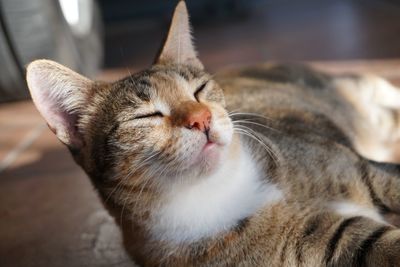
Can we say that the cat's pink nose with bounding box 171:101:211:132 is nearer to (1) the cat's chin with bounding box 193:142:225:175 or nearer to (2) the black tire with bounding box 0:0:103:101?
(1) the cat's chin with bounding box 193:142:225:175

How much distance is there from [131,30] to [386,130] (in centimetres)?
363

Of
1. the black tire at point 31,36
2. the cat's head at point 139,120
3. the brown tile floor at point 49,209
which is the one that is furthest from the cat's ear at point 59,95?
the black tire at point 31,36

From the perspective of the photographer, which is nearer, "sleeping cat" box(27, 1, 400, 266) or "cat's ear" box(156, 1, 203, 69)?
"sleeping cat" box(27, 1, 400, 266)

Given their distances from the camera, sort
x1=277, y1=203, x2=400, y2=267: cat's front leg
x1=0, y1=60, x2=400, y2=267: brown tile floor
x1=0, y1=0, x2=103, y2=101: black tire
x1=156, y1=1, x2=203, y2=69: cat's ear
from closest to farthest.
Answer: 1. x1=277, y1=203, x2=400, y2=267: cat's front leg
2. x1=156, y1=1, x2=203, y2=69: cat's ear
3. x1=0, y1=60, x2=400, y2=267: brown tile floor
4. x1=0, y1=0, x2=103, y2=101: black tire

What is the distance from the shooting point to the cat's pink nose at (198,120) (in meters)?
1.15

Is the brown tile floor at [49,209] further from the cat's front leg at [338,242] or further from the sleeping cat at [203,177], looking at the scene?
the cat's front leg at [338,242]

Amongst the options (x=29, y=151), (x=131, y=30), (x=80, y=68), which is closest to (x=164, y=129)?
(x=29, y=151)

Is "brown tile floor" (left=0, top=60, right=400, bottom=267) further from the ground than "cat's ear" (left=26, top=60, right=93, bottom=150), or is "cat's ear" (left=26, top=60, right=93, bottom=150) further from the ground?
"cat's ear" (left=26, top=60, right=93, bottom=150)

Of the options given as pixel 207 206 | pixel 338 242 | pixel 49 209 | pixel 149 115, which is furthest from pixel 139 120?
pixel 49 209

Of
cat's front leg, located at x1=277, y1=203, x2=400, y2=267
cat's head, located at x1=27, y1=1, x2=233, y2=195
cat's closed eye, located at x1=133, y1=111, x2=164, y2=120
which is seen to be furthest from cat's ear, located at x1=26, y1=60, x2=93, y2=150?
cat's front leg, located at x1=277, y1=203, x2=400, y2=267

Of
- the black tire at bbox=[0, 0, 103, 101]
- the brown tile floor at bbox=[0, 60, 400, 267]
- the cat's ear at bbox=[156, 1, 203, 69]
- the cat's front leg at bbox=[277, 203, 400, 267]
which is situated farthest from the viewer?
the black tire at bbox=[0, 0, 103, 101]

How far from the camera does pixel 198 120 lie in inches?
45.3

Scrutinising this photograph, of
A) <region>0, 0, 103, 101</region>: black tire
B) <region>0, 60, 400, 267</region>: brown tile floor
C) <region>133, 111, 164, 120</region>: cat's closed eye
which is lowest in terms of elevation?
<region>0, 60, 400, 267</region>: brown tile floor

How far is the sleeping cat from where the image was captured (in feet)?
3.85
